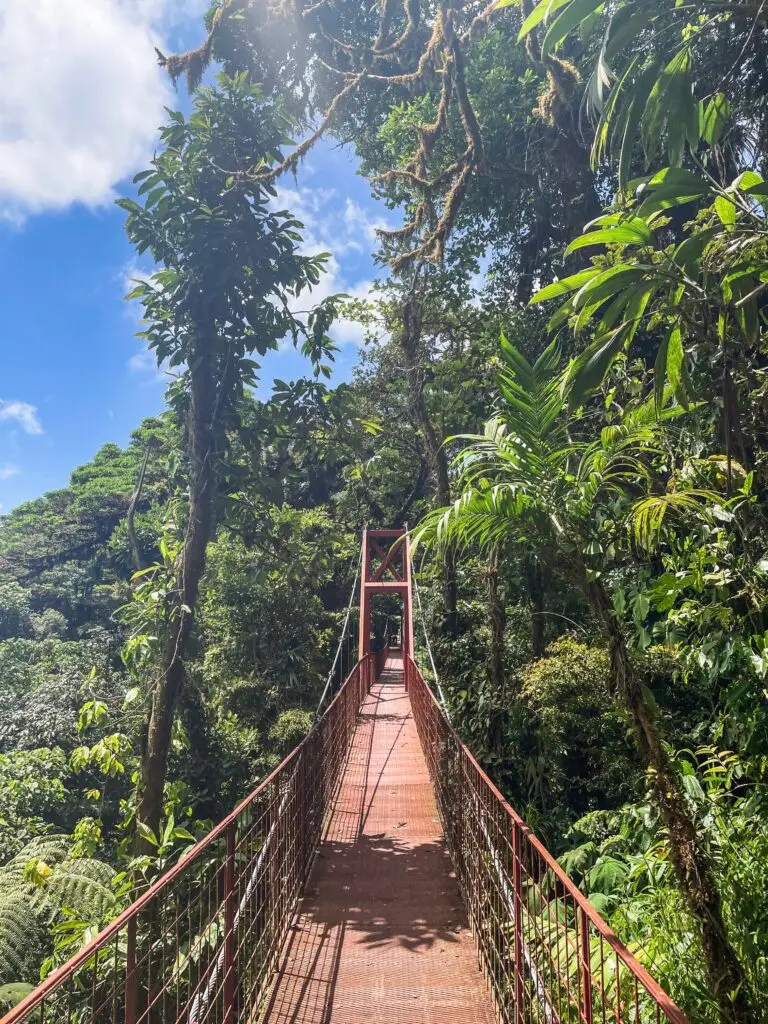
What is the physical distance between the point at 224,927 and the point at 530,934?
1.37 metres

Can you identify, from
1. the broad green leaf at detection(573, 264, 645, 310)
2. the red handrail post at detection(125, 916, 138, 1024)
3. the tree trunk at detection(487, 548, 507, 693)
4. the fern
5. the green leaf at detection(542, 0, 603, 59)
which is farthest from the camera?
the tree trunk at detection(487, 548, 507, 693)

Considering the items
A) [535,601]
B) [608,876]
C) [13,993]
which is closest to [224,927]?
[13,993]

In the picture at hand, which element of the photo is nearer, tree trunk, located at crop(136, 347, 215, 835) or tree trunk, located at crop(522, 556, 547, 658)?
tree trunk, located at crop(136, 347, 215, 835)

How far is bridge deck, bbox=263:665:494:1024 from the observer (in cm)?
229

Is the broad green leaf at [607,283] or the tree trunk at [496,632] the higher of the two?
the broad green leaf at [607,283]

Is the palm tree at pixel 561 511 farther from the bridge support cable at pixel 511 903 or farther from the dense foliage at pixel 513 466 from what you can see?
the bridge support cable at pixel 511 903

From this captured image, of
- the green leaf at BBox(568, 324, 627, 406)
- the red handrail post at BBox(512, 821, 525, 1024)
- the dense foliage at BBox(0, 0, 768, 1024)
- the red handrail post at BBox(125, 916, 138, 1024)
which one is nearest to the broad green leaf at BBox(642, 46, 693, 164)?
the dense foliage at BBox(0, 0, 768, 1024)

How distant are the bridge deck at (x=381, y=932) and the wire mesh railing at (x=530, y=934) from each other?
13cm

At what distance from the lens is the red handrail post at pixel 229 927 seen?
6.57 ft

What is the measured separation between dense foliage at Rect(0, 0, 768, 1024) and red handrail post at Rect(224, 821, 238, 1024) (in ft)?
3.92

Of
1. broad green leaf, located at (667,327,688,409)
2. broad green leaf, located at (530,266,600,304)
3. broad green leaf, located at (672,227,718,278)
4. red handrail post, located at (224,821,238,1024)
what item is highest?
broad green leaf, located at (672,227,718,278)

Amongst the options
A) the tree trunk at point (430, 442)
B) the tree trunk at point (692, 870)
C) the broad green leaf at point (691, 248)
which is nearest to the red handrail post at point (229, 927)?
the tree trunk at point (692, 870)

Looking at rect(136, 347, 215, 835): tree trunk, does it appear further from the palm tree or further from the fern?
the palm tree

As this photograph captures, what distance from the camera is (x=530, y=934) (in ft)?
8.99
